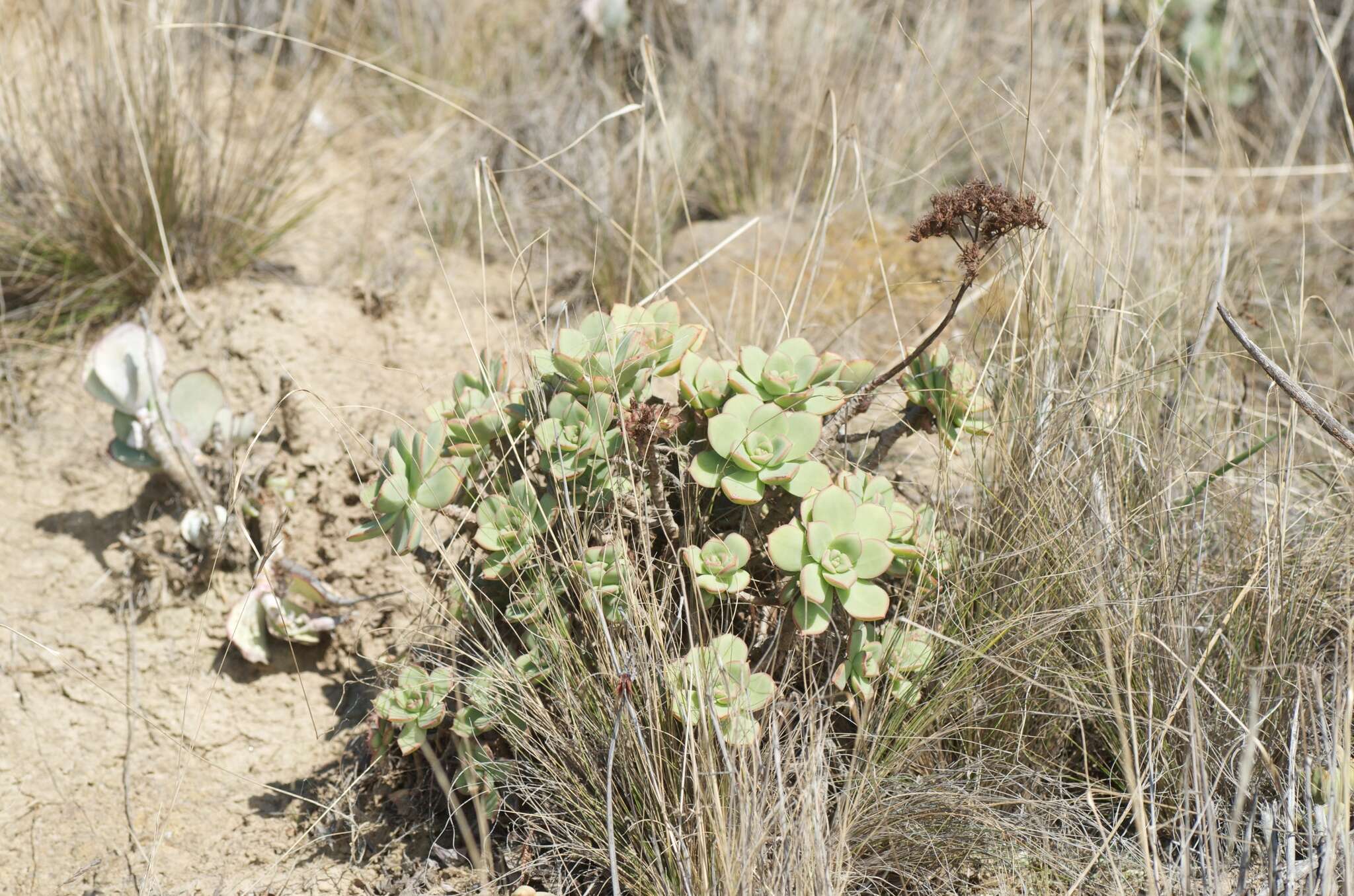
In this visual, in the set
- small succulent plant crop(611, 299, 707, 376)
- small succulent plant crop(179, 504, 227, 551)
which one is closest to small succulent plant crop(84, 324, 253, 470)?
small succulent plant crop(179, 504, 227, 551)

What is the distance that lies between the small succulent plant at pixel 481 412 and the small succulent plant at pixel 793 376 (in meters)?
0.32

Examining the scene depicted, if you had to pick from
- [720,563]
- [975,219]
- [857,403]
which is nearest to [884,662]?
[720,563]

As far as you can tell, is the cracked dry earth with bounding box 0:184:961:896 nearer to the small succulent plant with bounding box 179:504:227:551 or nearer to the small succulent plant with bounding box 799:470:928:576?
the small succulent plant with bounding box 179:504:227:551

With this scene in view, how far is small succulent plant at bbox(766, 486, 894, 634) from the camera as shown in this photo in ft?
4.40

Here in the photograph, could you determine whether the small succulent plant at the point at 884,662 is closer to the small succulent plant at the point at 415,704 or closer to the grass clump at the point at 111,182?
the small succulent plant at the point at 415,704

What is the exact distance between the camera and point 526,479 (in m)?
1.41

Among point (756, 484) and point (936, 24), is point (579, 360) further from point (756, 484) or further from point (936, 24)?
point (936, 24)

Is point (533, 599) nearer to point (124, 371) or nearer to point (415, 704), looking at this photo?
point (415, 704)

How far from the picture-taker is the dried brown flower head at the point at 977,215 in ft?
4.36

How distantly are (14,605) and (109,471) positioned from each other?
15.4 inches

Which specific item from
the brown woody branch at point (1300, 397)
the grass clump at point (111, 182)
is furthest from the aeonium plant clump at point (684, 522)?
the grass clump at point (111, 182)

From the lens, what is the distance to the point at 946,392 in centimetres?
155

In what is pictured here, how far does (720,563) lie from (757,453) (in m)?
0.15

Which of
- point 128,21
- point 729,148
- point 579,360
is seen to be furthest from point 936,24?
point 579,360
